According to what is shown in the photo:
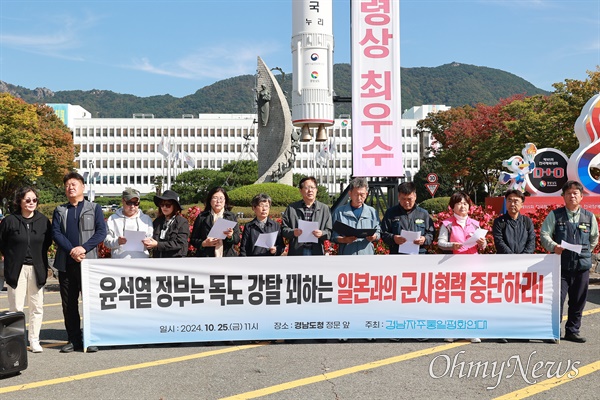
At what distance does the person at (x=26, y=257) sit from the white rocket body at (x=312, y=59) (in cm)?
1618

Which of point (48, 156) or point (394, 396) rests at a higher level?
point (48, 156)

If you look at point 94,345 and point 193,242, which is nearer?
point 94,345

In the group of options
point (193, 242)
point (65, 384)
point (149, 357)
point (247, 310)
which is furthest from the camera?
point (193, 242)

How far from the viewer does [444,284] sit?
288 inches

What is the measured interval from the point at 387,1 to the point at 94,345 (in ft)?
37.1

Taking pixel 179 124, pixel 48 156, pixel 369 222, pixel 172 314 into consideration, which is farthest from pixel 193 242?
pixel 179 124

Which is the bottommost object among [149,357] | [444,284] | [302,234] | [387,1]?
[149,357]

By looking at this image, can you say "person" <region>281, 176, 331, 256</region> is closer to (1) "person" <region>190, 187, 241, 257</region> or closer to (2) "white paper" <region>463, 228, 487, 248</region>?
(1) "person" <region>190, 187, 241, 257</region>

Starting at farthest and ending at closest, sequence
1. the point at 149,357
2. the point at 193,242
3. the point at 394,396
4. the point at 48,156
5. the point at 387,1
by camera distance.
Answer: the point at 48,156 < the point at 387,1 < the point at 193,242 < the point at 149,357 < the point at 394,396

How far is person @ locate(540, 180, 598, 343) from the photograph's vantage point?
7434 mm

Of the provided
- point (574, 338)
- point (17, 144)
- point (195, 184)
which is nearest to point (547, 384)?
point (574, 338)

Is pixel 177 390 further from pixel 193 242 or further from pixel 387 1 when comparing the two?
pixel 387 1

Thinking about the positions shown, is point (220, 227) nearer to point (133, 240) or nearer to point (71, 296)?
point (133, 240)

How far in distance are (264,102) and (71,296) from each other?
34.2 meters
